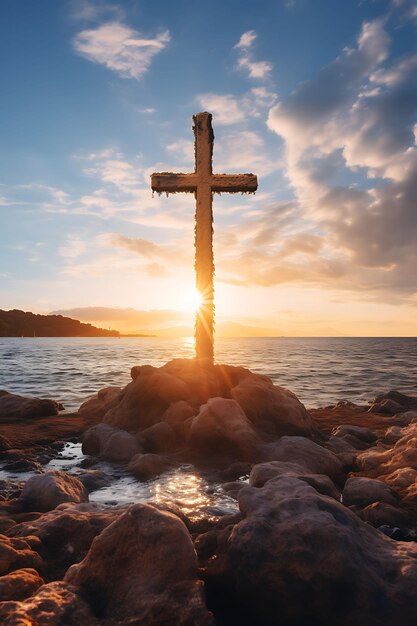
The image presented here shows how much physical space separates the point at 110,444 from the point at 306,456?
2953 millimetres

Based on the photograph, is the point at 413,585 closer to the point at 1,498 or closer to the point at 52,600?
A: the point at 52,600

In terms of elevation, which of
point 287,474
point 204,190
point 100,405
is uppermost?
point 204,190

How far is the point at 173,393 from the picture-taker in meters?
7.88

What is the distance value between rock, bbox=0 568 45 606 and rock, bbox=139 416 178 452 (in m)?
4.10

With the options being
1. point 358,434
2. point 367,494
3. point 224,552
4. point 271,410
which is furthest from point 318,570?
point 358,434

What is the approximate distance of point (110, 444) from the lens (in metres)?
6.68

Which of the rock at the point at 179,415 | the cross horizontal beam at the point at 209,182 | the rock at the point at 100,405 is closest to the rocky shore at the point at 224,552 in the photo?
the rock at the point at 179,415

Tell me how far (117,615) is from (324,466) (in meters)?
4.03

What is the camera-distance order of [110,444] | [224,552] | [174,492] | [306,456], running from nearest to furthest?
[224,552]
[174,492]
[306,456]
[110,444]

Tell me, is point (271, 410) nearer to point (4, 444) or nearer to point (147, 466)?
point (147, 466)

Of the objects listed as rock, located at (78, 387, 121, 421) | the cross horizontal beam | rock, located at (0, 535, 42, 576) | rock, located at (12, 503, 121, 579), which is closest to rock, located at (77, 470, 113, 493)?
rock, located at (12, 503, 121, 579)

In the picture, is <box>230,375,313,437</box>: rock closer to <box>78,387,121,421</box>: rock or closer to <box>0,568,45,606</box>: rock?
<box>78,387,121,421</box>: rock

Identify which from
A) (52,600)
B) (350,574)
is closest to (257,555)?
(350,574)

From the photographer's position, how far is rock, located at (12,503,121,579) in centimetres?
317
